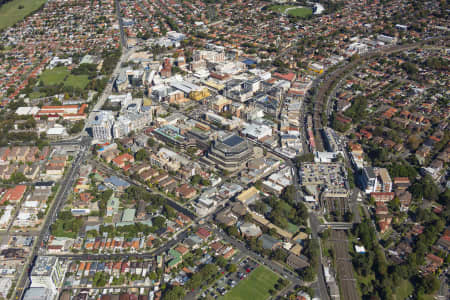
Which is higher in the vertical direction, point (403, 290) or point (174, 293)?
point (174, 293)

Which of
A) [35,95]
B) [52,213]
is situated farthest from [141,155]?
[35,95]

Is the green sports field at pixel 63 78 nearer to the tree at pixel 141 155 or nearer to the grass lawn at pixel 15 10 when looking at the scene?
the tree at pixel 141 155

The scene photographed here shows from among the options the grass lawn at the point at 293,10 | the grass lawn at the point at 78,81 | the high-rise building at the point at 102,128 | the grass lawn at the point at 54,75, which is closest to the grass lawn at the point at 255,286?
the high-rise building at the point at 102,128

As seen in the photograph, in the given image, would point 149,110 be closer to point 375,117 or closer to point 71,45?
point 375,117

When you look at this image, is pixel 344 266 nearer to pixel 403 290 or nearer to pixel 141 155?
pixel 403 290

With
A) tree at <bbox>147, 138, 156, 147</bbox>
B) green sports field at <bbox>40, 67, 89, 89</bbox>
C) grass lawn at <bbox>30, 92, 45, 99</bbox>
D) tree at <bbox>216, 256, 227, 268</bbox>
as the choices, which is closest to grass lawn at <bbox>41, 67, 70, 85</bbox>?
green sports field at <bbox>40, 67, 89, 89</bbox>

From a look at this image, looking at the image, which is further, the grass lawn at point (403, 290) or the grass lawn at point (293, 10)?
the grass lawn at point (293, 10)

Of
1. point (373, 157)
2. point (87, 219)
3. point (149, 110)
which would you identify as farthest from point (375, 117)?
point (87, 219)
